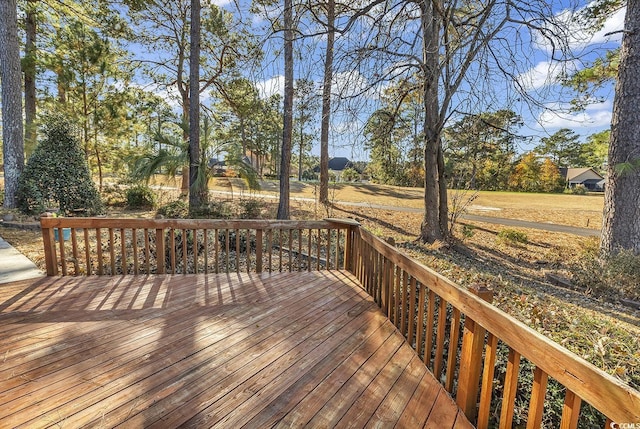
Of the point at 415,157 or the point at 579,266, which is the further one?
the point at 415,157

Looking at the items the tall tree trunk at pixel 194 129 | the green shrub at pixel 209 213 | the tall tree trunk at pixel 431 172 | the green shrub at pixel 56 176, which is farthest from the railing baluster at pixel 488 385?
the green shrub at pixel 56 176

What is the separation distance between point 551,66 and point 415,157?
11.4 feet

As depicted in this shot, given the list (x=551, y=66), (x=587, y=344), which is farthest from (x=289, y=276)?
→ (x=551, y=66)

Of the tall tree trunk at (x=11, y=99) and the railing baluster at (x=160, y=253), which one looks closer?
the railing baluster at (x=160, y=253)

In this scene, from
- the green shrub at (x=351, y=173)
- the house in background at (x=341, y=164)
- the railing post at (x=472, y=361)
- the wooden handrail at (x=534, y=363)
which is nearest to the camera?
the wooden handrail at (x=534, y=363)

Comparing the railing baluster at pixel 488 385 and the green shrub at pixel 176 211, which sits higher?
the green shrub at pixel 176 211

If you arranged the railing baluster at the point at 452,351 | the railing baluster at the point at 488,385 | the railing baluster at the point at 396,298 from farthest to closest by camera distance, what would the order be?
the railing baluster at the point at 396,298 → the railing baluster at the point at 452,351 → the railing baluster at the point at 488,385

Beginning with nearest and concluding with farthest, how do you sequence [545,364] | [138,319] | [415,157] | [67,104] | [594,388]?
[594,388] → [545,364] → [138,319] → [415,157] → [67,104]

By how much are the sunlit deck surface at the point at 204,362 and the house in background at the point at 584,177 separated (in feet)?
152

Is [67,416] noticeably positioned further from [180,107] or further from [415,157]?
[180,107]

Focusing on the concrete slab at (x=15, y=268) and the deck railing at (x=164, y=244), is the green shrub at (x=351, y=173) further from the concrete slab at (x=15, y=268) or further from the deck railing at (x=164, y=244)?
the concrete slab at (x=15, y=268)

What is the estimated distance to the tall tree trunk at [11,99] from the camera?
6.66 metres

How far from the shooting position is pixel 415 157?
6.29 metres

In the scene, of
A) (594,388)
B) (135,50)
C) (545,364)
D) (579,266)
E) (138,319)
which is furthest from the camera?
(135,50)
